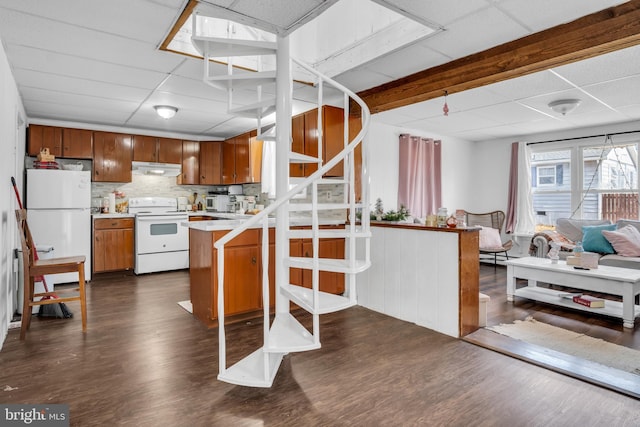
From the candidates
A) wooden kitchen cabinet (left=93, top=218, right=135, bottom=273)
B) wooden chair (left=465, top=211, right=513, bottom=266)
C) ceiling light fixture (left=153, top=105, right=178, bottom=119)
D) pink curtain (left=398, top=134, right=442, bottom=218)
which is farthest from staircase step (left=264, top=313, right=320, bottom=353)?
wooden chair (left=465, top=211, right=513, bottom=266)

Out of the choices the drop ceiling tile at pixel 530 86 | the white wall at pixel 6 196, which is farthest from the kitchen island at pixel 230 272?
the drop ceiling tile at pixel 530 86

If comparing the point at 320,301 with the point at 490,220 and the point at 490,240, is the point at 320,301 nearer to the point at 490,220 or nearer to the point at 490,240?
the point at 490,240

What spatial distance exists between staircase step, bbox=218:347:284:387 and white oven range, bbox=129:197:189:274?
357 cm

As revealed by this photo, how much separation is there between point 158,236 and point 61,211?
129 cm

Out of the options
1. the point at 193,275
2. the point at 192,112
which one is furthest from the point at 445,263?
the point at 192,112

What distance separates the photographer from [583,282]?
3746 millimetres

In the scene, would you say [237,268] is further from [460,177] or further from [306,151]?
[460,177]

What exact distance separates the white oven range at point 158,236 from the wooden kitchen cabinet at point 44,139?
123 cm

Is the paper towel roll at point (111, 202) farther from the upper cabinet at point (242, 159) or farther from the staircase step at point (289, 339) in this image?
A: the staircase step at point (289, 339)

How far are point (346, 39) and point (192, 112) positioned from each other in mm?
2560

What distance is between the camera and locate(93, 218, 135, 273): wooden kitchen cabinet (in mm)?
5301

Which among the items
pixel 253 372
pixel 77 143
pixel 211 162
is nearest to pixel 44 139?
pixel 77 143

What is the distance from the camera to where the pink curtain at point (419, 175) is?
18.6ft

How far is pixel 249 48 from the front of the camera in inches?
107
